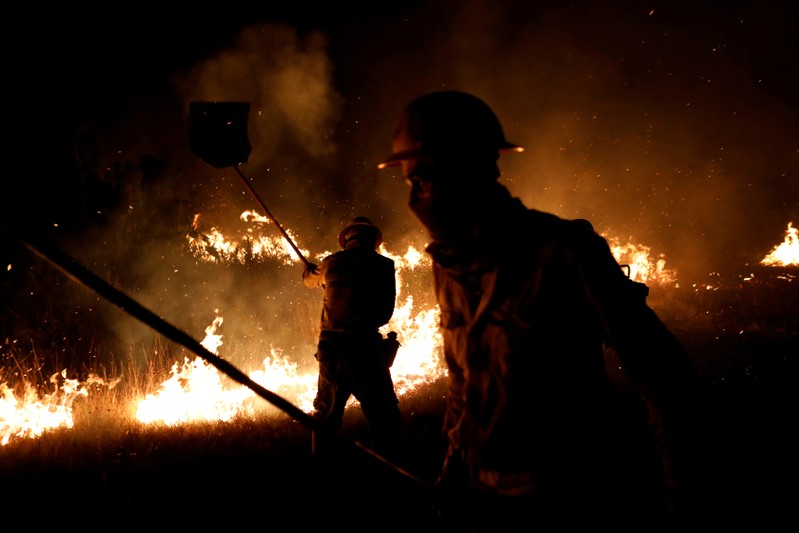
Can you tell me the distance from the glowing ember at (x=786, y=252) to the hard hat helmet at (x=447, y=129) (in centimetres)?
2425

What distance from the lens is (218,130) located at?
13.6 feet

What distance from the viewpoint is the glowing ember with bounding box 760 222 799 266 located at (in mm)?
20562

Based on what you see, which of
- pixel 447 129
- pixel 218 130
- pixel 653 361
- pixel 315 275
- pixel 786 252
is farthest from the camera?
pixel 786 252

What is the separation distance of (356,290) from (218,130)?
78.8 inches

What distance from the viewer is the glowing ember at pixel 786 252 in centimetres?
2056

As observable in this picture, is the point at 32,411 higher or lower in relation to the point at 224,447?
higher

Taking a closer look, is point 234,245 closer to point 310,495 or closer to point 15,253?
point 15,253

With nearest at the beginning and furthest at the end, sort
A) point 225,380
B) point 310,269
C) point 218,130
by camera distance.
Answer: point 218,130, point 310,269, point 225,380

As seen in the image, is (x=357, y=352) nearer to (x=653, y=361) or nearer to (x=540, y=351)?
(x=540, y=351)

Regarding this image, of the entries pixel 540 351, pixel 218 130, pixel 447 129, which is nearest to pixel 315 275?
pixel 218 130

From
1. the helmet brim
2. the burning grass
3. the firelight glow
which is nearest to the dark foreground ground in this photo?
the burning grass

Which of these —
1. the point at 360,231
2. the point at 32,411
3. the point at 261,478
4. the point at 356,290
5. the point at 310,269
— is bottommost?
the point at 261,478

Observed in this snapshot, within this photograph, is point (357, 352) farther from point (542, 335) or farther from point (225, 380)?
point (225, 380)

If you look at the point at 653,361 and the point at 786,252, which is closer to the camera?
the point at 653,361
